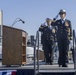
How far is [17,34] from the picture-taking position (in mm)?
10141

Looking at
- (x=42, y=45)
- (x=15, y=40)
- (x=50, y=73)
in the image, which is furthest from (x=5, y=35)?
(x=50, y=73)

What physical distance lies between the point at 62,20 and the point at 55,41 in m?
1.02

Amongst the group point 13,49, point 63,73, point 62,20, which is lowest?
point 63,73

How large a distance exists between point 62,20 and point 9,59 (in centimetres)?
205

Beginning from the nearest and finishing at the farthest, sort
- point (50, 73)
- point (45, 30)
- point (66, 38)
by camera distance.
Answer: point (50, 73), point (66, 38), point (45, 30)

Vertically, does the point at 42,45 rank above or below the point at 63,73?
above

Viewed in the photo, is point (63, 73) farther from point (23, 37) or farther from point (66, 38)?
point (23, 37)

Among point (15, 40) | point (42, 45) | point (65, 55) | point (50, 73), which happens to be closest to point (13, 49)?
point (15, 40)

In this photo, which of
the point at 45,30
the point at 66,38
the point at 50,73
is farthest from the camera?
the point at 45,30

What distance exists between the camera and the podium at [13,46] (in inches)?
397

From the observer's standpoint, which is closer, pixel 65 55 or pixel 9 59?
pixel 65 55

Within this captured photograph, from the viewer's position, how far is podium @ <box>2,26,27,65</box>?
1009 centimetres

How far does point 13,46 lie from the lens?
1013cm

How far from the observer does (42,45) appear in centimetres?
1038
